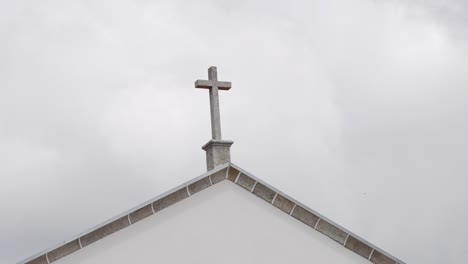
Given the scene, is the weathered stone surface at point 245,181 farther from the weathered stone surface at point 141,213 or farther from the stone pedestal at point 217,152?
the weathered stone surface at point 141,213

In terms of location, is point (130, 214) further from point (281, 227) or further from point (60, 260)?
point (281, 227)

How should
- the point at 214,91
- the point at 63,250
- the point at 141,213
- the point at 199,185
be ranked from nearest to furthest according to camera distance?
1. the point at 63,250
2. the point at 141,213
3. the point at 199,185
4. the point at 214,91

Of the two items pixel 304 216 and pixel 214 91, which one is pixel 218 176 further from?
pixel 214 91

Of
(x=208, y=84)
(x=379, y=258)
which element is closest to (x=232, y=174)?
(x=208, y=84)

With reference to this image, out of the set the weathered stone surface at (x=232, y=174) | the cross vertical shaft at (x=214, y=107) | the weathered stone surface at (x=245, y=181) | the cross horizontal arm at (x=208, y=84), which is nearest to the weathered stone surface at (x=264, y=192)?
the weathered stone surface at (x=245, y=181)

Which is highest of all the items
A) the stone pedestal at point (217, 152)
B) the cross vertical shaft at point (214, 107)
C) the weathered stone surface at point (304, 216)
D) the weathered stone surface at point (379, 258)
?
the cross vertical shaft at point (214, 107)

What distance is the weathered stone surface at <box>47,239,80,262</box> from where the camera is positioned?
11766mm

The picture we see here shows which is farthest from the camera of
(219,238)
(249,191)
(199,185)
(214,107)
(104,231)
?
(214,107)

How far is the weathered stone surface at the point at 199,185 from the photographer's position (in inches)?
500

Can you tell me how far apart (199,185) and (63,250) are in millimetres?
2492

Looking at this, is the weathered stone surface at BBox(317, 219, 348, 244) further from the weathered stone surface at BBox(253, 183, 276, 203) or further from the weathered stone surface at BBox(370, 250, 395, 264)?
the weathered stone surface at BBox(253, 183, 276, 203)

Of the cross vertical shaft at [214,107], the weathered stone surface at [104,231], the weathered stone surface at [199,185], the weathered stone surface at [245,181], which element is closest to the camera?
the weathered stone surface at [104,231]

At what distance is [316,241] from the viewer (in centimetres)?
1318

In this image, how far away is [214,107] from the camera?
14.4 metres
